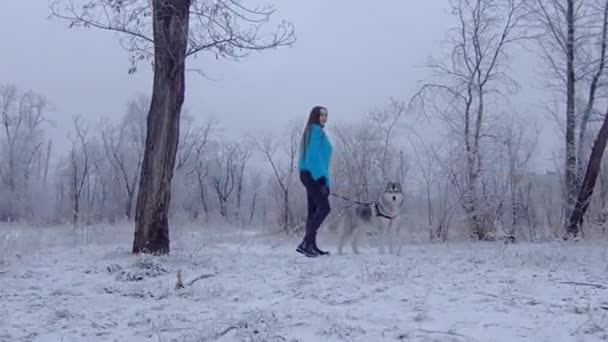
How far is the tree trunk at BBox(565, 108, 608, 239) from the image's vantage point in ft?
42.7

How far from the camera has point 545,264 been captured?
6332 mm

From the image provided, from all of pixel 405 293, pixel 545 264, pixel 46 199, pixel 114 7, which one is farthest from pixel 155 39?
pixel 46 199

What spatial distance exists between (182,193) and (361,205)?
4400 centimetres

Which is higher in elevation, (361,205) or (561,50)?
(561,50)

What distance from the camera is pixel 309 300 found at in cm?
470

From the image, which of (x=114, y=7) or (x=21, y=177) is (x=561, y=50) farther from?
(x=21, y=177)

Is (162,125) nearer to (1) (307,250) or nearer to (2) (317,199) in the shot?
(2) (317,199)

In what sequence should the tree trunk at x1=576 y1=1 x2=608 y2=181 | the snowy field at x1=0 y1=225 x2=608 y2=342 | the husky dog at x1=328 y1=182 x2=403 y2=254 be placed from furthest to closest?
1. the tree trunk at x1=576 y1=1 x2=608 y2=181
2. the husky dog at x1=328 y1=182 x2=403 y2=254
3. the snowy field at x1=0 y1=225 x2=608 y2=342

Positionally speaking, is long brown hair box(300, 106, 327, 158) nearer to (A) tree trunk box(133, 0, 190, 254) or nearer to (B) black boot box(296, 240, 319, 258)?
(B) black boot box(296, 240, 319, 258)

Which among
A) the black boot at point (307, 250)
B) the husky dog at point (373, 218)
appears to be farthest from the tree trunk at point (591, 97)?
the black boot at point (307, 250)

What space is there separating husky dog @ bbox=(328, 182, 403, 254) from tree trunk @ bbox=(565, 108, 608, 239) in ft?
20.0

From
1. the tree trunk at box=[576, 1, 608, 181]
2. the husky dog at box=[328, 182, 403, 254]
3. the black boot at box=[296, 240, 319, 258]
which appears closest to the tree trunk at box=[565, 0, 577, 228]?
the tree trunk at box=[576, 1, 608, 181]

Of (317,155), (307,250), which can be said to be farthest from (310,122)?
(307,250)

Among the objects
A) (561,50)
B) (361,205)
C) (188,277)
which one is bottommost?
(188,277)
